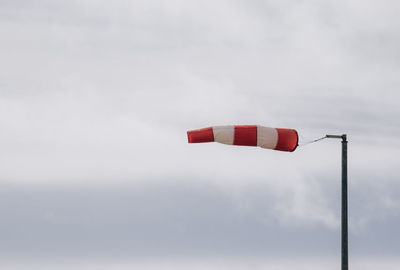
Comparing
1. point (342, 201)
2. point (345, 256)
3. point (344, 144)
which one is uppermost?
point (344, 144)

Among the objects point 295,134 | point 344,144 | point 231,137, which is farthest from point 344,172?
point 231,137

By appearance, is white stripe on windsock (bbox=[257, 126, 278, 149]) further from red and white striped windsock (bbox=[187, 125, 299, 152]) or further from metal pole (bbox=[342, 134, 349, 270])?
metal pole (bbox=[342, 134, 349, 270])

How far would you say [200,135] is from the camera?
18.8 meters

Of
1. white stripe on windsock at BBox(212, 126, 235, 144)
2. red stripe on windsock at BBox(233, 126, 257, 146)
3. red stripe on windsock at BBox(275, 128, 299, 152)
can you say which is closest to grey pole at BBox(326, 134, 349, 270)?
red stripe on windsock at BBox(275, 128, 299, 152)

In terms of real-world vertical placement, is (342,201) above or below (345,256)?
above

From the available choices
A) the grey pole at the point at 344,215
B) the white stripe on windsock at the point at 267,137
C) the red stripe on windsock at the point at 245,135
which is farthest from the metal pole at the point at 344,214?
the red stripe on windsock at the point at 245,135

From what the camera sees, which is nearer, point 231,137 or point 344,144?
point 344,144

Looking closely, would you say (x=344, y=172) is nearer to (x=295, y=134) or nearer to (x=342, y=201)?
(x=342, y=201)

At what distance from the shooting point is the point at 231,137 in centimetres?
1891

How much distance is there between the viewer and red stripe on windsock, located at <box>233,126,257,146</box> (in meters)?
18.9

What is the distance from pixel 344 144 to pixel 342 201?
1.77m

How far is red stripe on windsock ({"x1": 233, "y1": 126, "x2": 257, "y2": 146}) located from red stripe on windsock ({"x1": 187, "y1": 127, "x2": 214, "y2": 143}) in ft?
2.78

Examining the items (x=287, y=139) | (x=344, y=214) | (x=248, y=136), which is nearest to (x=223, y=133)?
(x=248, y=136)

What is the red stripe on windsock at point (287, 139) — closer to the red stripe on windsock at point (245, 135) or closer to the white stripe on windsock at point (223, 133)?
the red stripe on windsock at point (245, 135)
